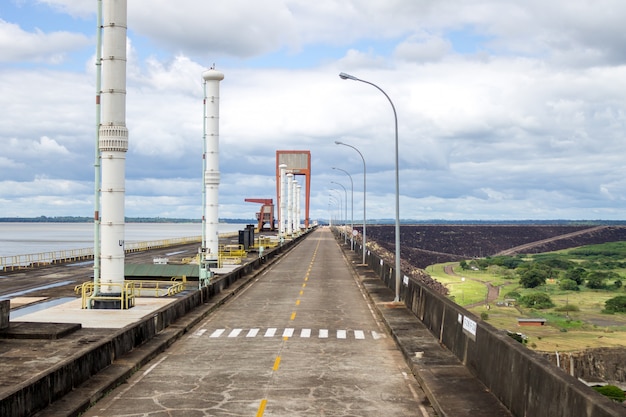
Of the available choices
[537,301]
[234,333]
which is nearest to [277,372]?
[234,333]

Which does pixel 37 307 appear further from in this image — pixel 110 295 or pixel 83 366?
pixel 83 366

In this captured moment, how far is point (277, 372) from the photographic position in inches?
650

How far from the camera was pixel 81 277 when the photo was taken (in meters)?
46.4

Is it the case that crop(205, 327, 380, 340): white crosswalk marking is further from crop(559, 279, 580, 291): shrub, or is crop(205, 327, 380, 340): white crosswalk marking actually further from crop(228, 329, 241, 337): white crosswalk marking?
crop(559, 279, 580, 291): shrub

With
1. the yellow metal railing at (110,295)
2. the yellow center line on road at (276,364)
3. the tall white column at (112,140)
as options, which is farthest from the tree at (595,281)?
the yellow center line on road at (276,364)

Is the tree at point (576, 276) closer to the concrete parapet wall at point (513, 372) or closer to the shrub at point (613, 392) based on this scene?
the shrub at point (613, 392)

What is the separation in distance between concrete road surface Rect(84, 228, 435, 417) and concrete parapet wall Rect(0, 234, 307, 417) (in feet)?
2.55

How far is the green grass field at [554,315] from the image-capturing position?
→ 91438 millimetres

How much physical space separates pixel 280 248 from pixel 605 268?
468ft

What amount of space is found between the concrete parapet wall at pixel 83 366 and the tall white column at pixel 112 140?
4.69 metres

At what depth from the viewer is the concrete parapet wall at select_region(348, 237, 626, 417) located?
9.52 m

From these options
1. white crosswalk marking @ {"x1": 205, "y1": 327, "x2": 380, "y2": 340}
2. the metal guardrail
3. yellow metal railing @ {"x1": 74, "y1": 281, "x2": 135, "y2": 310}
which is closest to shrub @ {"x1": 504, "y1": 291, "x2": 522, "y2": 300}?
the metal guardrail

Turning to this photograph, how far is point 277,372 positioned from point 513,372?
6.15 meters

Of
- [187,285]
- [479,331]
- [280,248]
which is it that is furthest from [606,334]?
[479,331]
